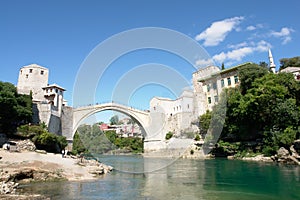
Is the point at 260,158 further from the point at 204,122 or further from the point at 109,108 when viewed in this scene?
the point at 109,108

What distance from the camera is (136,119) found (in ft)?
116

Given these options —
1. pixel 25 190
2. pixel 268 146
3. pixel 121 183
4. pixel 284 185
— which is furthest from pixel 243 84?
pixel 25 190

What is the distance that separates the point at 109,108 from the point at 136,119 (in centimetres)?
578

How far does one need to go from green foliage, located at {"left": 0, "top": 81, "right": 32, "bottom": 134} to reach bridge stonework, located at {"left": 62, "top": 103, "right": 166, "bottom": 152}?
572 cm

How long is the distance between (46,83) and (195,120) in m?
17.2

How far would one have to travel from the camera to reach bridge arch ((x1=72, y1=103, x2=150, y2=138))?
26108 millimetres

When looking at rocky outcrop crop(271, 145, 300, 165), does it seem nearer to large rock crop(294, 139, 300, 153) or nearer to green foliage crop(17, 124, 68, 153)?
large rock crop(294, 139, 300, 153)

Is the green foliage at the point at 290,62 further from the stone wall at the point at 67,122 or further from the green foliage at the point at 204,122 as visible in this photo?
the stone wall at the point at 67,122

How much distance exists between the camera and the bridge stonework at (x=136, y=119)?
81.3 feet

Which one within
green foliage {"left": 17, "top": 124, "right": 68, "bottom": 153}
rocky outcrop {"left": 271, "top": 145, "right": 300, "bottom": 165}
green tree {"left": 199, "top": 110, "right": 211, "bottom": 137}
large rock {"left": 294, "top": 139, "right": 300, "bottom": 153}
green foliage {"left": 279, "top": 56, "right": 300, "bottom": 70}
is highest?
green foliage {"left": 279, "top": 56, "right": 300, "bottom": 70}

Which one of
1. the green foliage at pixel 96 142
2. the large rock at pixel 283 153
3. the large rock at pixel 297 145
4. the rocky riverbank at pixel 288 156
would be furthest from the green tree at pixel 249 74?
the green foliage at pixel 96 142

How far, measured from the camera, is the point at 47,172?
9.27 meters

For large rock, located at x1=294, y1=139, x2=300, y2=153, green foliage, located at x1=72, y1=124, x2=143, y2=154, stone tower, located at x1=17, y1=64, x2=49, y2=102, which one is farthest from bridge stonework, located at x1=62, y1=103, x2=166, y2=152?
large rock, located at x1=294, y1=139, x2=300, y2=153

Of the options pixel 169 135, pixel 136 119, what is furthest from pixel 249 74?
pixel 136 119
